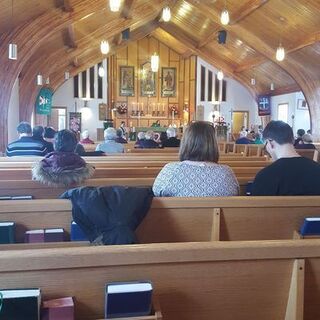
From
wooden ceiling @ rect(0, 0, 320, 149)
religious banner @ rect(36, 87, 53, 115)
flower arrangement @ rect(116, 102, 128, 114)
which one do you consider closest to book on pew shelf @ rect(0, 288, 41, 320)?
wooden ceiling @ rect(0, 0, 320, 149)

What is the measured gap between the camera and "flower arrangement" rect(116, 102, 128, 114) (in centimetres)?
1703

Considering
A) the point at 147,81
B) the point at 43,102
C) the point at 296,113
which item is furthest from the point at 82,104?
the point at 296,113

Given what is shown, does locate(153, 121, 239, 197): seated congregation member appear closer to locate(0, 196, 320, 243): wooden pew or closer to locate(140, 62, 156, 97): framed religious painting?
locate(0, 196, 320, 243): wooden pew

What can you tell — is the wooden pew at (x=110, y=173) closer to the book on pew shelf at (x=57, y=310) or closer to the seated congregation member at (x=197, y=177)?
the seated congregation member at (x=197, y=177)

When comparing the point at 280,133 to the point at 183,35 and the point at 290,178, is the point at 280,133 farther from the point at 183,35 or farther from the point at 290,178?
the point at 183,35

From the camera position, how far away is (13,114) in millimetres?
10008

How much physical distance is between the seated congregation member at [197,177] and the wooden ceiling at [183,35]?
17.6 ft

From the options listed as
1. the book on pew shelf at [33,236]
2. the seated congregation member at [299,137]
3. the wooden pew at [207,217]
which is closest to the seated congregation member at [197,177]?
the wooden pew at [207,217]

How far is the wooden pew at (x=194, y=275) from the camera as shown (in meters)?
1.11

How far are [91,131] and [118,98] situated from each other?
1.88 m

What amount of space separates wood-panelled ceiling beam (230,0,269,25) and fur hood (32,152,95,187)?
7.57 metres

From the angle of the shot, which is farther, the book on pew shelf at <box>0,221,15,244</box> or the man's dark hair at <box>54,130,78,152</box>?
the man's dark hair at <box>54,130,78,152</box>

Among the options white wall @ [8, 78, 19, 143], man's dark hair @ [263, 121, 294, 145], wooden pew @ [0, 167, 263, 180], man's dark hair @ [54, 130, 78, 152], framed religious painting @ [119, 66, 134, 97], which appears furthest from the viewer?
framed religious painting @ [119, 66, 134, 97]

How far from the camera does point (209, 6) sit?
1059 centimetres
